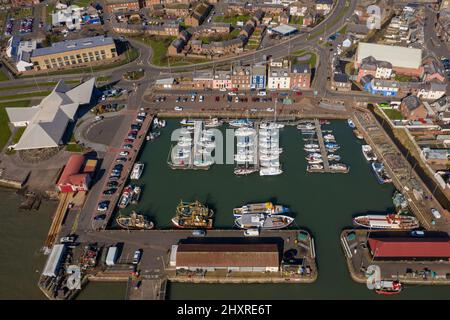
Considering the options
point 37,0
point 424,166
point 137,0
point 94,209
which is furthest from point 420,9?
point 37,0

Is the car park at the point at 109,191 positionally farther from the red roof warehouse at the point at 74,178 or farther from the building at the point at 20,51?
the building at the point at 20,51

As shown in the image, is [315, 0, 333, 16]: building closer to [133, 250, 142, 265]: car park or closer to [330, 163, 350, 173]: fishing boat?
[330, 163, 350, 173]: fishing boat

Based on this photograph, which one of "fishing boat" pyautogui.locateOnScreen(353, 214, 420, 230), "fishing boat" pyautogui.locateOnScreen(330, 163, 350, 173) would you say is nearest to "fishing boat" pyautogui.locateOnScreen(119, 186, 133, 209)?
"fishing boat" pyautogui.locateOnScreen(330, 163, 350, 173)

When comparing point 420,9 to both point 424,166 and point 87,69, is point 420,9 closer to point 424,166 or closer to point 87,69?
point 424,166

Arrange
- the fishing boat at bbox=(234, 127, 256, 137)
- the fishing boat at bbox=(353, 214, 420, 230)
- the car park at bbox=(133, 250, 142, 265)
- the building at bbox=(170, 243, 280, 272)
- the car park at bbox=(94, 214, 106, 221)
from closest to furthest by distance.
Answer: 1. the building at bbox=(170, 243, 280, 272)
2. the car park at bbox=(133, 250, 142, 265)
3. the fishing boat at bbox=(353, 214, 420, 230)
4. the car park at bbox=(94, 214, 106, 221)
5. the fishing boat at bbox=(234, 127, 256, 137)

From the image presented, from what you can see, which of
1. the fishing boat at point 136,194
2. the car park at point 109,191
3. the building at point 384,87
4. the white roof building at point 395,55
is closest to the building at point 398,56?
the white roof building at point 395,55

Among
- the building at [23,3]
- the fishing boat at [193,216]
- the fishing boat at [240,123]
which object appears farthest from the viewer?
the building at [23,3]
